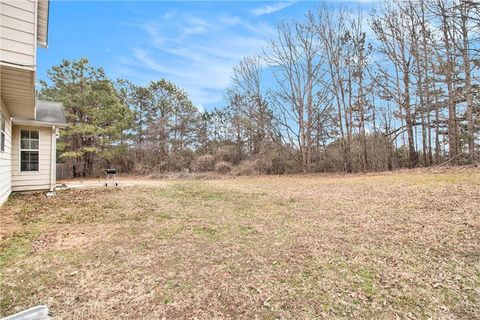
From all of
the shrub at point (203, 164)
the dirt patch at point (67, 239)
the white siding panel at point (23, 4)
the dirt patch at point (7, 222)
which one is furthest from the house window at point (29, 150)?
the shrub at point (203, 164)

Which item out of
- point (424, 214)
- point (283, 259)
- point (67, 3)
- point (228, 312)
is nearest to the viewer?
point (228, 312)

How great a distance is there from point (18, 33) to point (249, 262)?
13.8 feet

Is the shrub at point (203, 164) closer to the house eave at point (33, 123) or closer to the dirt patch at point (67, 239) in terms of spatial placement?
the house eave at point (33, 123)

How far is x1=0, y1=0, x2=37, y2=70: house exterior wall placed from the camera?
3133mm

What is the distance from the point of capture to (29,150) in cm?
688

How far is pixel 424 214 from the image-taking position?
4289mm

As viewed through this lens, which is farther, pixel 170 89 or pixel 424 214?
pixel 170 89

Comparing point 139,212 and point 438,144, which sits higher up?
point 438,144

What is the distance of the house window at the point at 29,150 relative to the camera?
22.1 ft

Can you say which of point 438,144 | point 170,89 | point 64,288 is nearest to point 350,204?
point 64,288

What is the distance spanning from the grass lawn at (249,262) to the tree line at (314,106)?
879 cm

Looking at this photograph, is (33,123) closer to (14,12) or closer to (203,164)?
(14,12)

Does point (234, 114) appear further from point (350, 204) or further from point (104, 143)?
point (350, 204)

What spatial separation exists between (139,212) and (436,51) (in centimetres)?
1287
